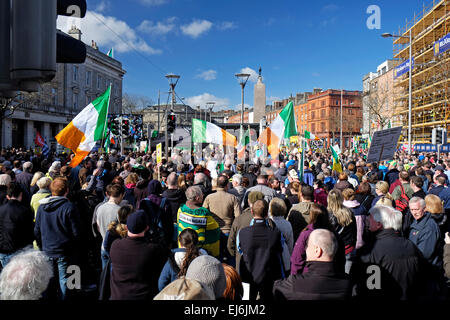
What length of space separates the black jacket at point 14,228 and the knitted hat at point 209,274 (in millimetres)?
3098

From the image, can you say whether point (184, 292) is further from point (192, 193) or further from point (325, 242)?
point (192, 193)

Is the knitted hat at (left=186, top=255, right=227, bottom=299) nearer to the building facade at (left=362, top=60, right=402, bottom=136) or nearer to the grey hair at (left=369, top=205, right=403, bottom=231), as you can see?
the grey hair at (left=369, top=205, right=403, bottom=231)

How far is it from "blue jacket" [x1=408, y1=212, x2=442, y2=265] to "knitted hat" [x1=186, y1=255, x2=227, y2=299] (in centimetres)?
288

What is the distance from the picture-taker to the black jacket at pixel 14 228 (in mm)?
4609

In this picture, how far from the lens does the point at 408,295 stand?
11.0 ft

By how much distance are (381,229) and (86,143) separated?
7167 millimetres

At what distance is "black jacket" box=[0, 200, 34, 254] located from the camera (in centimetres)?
461

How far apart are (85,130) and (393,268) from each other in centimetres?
773

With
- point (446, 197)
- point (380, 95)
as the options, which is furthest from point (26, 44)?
point (380, 95)

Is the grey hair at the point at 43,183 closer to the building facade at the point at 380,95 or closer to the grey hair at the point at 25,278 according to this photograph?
the grey hair at the point at 25,278

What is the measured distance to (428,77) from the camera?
3484cm

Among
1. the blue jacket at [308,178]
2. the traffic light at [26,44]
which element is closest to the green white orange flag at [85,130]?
the blue jacket at [308,178]
